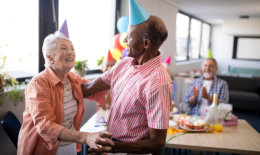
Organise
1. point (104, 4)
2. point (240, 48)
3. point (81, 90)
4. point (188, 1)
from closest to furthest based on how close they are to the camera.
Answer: point (81, 90) → point (104, 4) → point (188, 1) → point (240, 48)

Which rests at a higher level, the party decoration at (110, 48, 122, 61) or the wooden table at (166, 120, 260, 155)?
the party decoration at (110, 48, 122, 61)

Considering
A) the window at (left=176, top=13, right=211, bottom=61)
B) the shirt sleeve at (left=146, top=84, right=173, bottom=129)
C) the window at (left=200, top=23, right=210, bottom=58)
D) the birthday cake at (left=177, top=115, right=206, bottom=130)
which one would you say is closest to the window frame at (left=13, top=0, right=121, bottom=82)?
the birthday cake at (left=177, top=115, right=206, bottom=130)

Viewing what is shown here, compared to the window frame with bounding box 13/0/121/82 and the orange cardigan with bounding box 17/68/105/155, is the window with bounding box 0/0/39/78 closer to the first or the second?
the window frame with bounding box 13/0/121/82

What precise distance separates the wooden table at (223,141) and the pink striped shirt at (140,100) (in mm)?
807

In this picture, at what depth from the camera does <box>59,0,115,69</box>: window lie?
3395mm

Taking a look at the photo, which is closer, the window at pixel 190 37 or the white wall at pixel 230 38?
the window at pixel 190 37

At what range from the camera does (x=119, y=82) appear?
128 centimetres

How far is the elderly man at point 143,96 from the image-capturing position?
1.07 m

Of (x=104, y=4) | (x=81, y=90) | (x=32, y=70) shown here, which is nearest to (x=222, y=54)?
(x=104, y=4)

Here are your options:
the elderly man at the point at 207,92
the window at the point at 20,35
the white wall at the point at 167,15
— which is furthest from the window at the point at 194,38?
the window at the point at 20,35

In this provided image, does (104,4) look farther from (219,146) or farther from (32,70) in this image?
(219,146)

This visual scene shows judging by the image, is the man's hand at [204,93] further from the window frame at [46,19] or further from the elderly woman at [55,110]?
the window frame at [46,19]

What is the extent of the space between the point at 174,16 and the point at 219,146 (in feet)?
15.7

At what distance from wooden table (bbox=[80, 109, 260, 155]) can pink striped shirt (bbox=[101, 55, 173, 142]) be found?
81 cm
